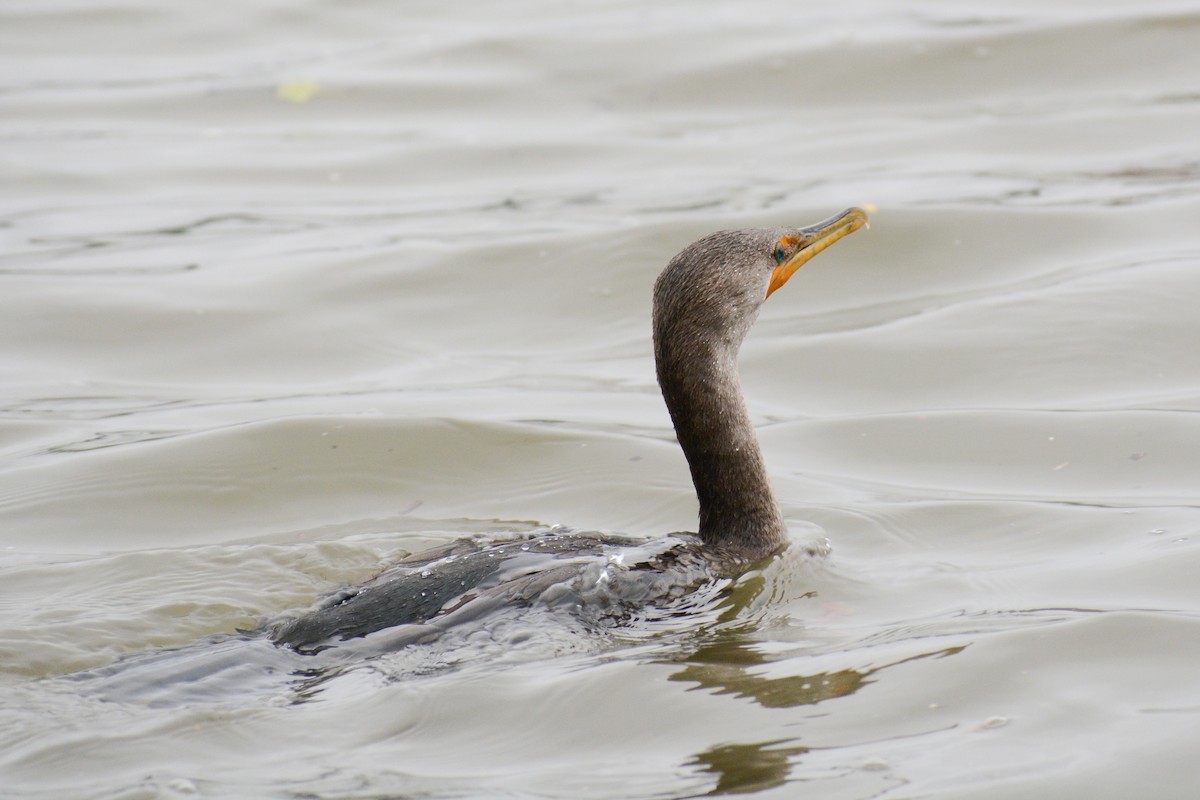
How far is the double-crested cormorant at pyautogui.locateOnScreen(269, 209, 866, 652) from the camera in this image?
4.75m

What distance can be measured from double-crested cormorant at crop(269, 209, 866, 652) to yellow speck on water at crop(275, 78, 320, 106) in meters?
7.40

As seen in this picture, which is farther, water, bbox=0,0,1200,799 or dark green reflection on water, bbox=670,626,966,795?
water, bbox=0,0,1200,799

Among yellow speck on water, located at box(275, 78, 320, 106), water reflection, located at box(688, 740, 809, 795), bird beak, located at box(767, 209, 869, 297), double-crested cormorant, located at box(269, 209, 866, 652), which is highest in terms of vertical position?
yellow speck on water, located at box(275, 78, 320, 106)

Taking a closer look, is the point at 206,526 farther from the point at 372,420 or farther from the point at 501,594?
the point at 501,594

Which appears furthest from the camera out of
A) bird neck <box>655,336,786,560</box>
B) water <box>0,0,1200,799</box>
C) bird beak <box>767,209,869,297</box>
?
bird beak <box>767,209,869,297</box>

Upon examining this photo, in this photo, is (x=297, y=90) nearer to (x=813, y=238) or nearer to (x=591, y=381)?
(x=591, y=381)

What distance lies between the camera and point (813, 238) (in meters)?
5.77

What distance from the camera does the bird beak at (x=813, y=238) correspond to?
18.7 ft

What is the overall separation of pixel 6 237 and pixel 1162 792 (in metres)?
7.91

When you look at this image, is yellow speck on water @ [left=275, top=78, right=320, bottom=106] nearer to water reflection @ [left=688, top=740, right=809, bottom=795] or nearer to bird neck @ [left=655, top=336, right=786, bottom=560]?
bird neck @ [left=655, top=336, right=786, bottom=560]

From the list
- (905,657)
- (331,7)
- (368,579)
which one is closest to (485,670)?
(368,579)

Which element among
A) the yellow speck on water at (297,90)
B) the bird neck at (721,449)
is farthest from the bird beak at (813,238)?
the yellow speck on water at (297,90)

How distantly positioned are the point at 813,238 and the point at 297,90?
7.61 m

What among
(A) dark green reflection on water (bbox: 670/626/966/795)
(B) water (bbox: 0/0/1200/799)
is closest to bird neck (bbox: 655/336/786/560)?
(B) water (bbox: 0/0/1200/799)
